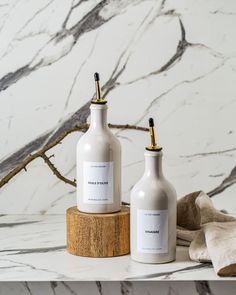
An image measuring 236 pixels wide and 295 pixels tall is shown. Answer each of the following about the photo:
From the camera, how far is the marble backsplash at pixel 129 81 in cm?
165

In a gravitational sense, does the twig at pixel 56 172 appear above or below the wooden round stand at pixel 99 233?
above

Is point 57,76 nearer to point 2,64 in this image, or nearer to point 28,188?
point 2,64

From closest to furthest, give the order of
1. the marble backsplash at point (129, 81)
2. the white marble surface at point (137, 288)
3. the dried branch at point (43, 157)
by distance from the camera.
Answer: the white marble surface at point (137, 288) < the dried branch at point (43, 157) < the marble backsplash at point (129, 81)

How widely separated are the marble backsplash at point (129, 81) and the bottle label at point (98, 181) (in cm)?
37

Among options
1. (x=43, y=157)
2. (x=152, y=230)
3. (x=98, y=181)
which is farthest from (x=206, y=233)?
(x=43, y=157)

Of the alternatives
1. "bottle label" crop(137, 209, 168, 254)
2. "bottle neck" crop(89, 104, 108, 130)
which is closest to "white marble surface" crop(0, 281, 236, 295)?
"bottle label" crop(137, 209, 168, 254)

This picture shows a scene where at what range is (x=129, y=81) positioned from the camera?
1.67 m

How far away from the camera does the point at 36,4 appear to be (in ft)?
5.49

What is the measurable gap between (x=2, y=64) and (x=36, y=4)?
0.17m

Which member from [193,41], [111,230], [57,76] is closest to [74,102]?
[57,76]

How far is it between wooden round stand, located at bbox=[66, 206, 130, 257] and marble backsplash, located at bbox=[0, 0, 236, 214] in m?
0.36

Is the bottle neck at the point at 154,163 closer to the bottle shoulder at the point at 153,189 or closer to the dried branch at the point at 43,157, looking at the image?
the bottle shoulder at the point at 153,189

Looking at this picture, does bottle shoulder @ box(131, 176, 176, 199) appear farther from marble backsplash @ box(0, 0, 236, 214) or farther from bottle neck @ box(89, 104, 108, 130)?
marble backsplash @ box(0, 0, 236, 214)

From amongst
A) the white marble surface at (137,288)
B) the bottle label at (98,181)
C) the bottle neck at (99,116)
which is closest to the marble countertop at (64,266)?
the white marble surface at (137,288)
